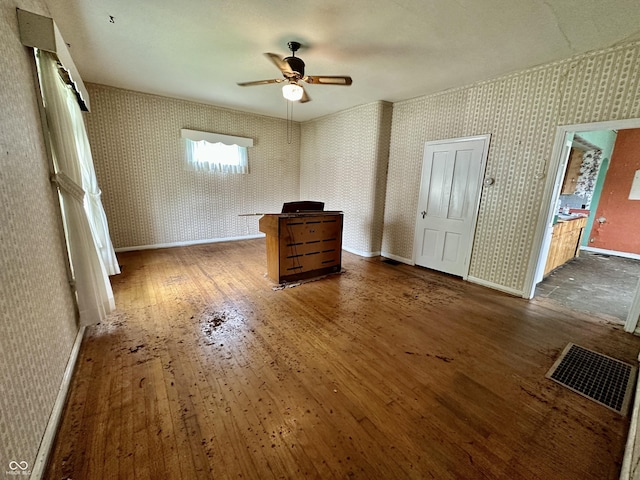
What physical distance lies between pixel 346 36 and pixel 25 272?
2998 mm

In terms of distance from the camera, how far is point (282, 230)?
3.34 meters

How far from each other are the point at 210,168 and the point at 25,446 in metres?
4.88

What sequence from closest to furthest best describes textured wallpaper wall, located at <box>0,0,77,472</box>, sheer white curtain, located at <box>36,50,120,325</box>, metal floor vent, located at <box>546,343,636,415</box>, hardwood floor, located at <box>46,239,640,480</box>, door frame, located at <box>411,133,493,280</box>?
textured wallpaper wall, located at <box>0,0,77,472</box> < hardwood floor, located at <box>46,239,640,480</box> < metal floor vent, located at <box>546,343,636,415</box> < sheer white curtain, located at <box>36,50,120,325</box> < door frame, located at <box>411,133,493,280</box>

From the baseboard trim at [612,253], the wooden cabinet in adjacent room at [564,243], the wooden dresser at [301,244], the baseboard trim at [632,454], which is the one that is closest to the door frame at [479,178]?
the wooden cabinet in adjacent room at [564,243]

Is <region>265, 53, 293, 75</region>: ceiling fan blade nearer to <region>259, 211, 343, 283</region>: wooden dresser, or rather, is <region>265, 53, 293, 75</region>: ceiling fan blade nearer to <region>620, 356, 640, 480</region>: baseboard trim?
<region>259, 211, 343, 283</region>: wooden dresser

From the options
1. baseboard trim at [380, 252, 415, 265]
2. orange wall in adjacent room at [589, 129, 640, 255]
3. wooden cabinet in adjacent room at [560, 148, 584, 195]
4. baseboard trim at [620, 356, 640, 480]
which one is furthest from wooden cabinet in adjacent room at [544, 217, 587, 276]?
baseboard trim at [620, 356, 640, 480]

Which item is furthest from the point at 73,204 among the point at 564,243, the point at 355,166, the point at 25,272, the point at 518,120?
the point at 564,243

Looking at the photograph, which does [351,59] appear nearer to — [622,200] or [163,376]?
[163,376]

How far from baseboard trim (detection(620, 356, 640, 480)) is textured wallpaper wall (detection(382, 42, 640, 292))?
197cm

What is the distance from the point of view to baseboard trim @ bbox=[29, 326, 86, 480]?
1.16 meters

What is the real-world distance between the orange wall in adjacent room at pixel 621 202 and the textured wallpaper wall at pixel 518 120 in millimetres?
4174

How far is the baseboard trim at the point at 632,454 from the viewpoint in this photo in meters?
1.15

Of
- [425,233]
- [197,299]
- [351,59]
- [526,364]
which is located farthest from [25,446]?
[425,233]

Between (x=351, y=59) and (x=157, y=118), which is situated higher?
(x=351, y=59)
